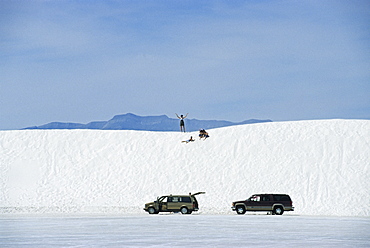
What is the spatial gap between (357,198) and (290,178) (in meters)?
6.09

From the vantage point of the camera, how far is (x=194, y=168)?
5031cm

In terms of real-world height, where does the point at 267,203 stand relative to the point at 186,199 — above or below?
below

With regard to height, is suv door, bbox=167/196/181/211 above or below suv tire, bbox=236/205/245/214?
above

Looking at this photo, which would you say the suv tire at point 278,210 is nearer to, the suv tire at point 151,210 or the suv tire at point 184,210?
the suv tire at point 184,210

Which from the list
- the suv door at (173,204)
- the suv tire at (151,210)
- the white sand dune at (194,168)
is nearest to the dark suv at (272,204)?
the white sand dune at (194,168)

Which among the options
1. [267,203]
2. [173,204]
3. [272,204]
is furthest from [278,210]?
[173,204]

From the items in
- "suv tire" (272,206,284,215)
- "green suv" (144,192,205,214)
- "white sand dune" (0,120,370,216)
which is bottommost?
"suv tire" (272,206,284,215)

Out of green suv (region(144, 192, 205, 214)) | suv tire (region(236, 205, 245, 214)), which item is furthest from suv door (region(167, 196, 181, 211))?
suv tire (region(236, 205, 245, 214))

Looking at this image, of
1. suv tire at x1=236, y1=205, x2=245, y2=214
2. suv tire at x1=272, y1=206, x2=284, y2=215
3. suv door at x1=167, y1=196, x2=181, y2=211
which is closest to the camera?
suv tire at x1=272, y1=206, x2=284, y2=215

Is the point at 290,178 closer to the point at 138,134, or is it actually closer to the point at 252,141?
the point at 252,141

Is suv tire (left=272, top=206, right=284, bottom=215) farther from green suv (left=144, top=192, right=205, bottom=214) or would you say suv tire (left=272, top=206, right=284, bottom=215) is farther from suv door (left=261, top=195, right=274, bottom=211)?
green suv (left=144, top=192, right=205, bottom=214)

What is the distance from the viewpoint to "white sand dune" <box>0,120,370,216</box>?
44.2 meters

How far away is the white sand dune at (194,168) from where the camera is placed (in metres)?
44.2

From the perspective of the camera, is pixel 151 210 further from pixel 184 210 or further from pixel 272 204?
pixel 272 204
